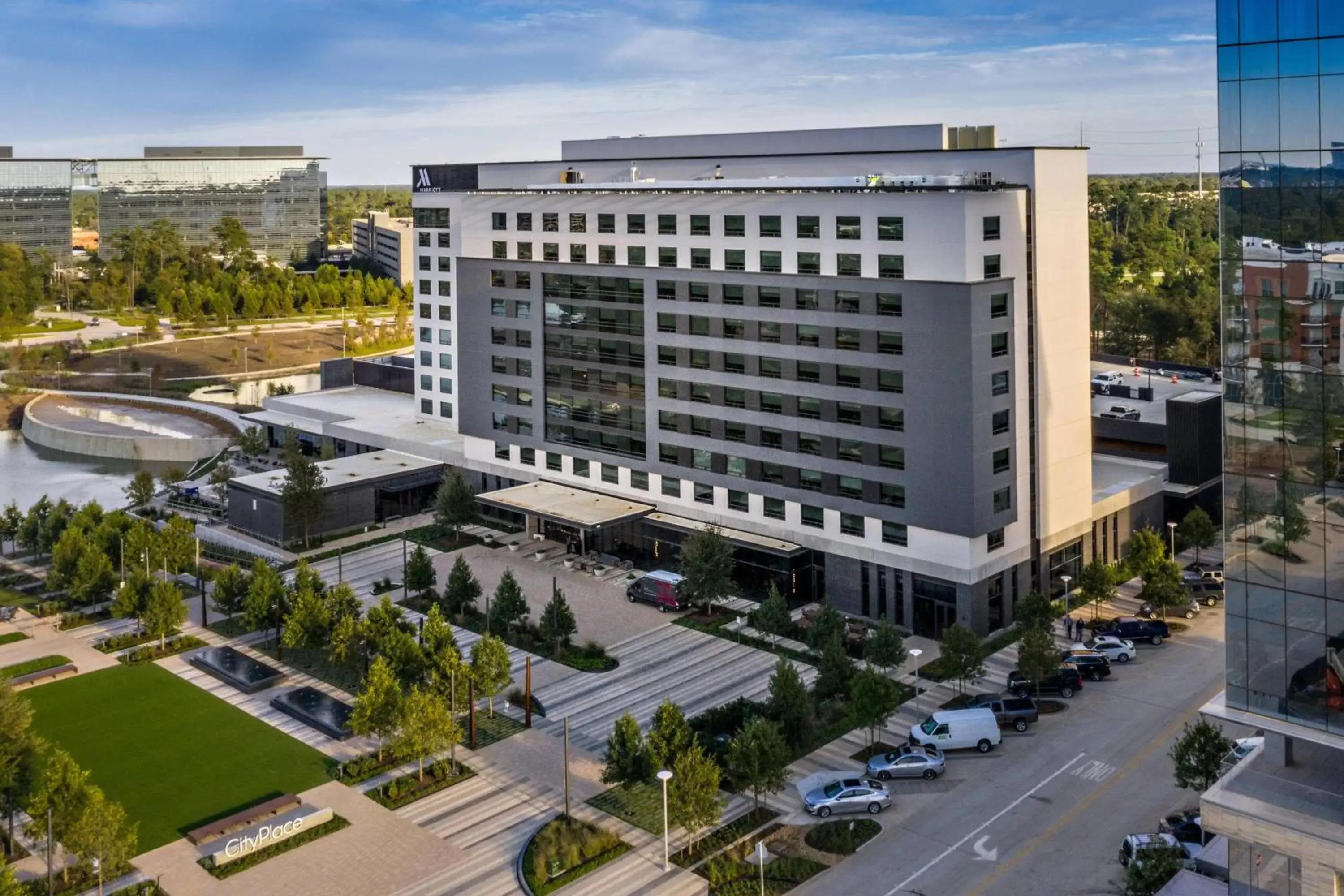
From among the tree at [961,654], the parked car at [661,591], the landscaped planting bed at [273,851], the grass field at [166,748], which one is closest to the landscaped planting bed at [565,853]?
the landscaped planting bed at [273,851]

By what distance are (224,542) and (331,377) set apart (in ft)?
87.8

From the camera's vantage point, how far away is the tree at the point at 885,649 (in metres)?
38.8

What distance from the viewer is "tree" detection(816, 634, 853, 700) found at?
37.2 m

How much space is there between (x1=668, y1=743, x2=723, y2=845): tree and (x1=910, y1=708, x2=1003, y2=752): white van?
7880 millimetres

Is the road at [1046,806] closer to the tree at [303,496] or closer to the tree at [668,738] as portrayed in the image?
the tree at [668,738]

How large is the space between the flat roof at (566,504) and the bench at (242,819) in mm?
20709

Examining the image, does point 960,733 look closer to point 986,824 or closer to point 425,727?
point 986,824

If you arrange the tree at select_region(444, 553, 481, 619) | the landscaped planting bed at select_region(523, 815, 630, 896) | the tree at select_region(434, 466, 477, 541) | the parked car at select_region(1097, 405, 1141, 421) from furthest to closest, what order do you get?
the parked car at select_region(1097, 405, 1141, 421)
the tree at select_region(434, 466, 477, 541)
the tree at select_region(444, 553, 481, 619)
the landscaped planting bed at select_region(523, 815, 630, 896)

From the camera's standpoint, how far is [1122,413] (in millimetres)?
63094

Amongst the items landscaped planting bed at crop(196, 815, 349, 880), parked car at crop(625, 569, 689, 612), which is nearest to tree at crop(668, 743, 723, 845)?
landscaped planting bed at crop(196, 815, 349, 880)

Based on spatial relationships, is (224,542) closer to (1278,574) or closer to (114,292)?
→ (1278,574)

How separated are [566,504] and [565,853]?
26580 millimetres

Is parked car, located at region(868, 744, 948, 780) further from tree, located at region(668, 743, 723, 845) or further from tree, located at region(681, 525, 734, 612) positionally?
tree, located at region(681, 525, 734, 612)

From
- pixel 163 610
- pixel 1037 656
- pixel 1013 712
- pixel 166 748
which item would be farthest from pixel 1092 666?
pixel 163 610
